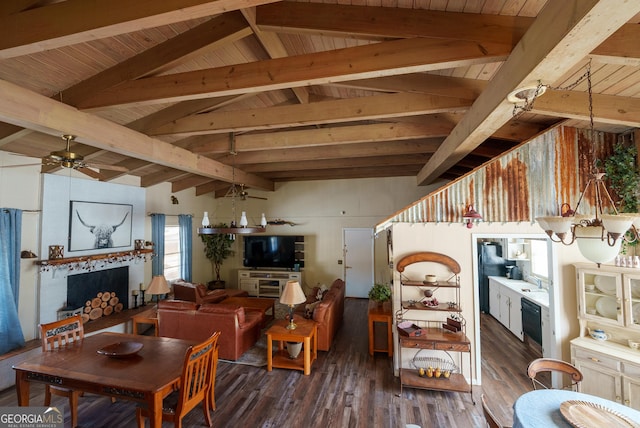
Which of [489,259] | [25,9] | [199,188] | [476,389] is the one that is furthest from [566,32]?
[199,188]

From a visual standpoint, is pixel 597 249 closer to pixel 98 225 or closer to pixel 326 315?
pixel 326 315

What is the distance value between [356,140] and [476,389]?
3671 millimetres

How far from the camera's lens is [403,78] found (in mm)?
2732

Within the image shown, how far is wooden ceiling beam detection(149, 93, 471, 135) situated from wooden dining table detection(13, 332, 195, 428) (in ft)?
8.61

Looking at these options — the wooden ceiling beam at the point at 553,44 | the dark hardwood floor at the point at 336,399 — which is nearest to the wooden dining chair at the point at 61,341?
the dark hardwood floor at the point at 336,399

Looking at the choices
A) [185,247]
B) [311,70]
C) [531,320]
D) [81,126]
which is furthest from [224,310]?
[531,320]

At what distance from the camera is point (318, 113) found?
3125 mm

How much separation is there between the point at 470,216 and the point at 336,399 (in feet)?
9.25

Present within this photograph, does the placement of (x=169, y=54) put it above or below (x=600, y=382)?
above

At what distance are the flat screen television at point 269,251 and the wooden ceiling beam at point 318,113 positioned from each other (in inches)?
187

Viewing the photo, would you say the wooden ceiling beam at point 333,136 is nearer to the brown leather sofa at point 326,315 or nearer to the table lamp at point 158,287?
the table lamp at point 158,287

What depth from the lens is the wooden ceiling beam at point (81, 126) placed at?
232 centimetres

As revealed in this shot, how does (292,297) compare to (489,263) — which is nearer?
(292,297)

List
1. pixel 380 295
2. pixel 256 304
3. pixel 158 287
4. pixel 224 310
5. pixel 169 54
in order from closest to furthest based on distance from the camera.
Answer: pixel 169 54 < pixel 224 310 < pixel 158 287 < pixel 380 295 < pixel 256 304
